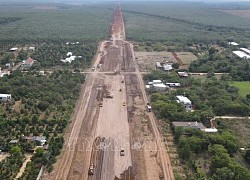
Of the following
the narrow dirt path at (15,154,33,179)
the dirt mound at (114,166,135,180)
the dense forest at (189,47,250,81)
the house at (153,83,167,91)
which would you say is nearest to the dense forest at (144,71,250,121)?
the house at (153,83,167,91)

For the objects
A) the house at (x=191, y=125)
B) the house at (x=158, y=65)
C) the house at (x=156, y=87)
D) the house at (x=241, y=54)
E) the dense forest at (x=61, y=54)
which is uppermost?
the house at (x=191, y=125)

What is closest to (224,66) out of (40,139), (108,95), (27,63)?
(108,95)

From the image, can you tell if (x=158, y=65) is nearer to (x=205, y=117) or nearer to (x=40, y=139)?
(x=205, y=117)

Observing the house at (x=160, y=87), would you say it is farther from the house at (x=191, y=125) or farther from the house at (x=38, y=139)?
the house at (x=38, y=139)

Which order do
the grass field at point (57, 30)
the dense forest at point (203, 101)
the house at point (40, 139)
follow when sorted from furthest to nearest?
1. the grass field at point (57, 30)
2. the dense forest at point (203, 101)
3. the house at point (40, 139)

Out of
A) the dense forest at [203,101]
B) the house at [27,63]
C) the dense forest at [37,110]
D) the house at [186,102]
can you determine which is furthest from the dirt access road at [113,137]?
the house at [27,63]

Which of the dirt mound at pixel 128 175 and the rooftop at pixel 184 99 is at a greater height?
the rooftop at pixel 184 99

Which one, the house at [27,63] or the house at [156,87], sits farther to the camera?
the house at [27,63]

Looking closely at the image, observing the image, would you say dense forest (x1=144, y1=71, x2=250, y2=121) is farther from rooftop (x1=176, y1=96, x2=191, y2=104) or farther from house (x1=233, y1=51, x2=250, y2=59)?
house (x1=233, y1=51, x2=250, y2=59)

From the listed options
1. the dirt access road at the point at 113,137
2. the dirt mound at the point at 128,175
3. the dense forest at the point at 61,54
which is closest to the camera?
the dirt mound at the point at 128,175
